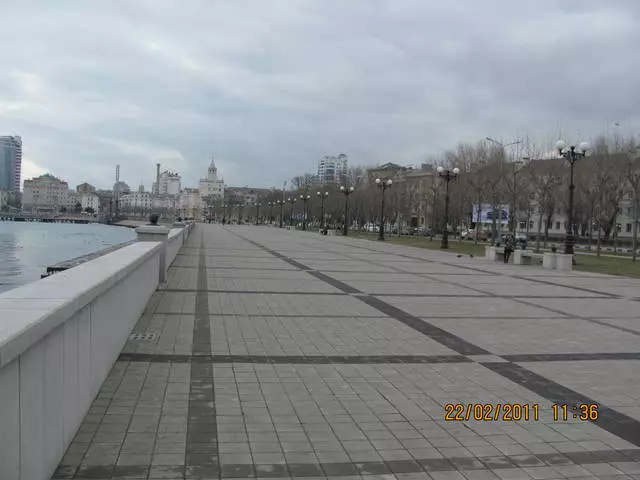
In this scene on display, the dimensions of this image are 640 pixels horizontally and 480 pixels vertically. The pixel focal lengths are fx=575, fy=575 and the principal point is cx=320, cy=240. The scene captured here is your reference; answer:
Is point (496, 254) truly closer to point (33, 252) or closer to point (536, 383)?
point (536, 383)

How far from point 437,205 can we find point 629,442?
5475cm

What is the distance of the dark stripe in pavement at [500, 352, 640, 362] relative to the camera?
741 cm

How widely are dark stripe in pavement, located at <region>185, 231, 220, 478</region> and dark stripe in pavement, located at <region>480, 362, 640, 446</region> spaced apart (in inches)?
130

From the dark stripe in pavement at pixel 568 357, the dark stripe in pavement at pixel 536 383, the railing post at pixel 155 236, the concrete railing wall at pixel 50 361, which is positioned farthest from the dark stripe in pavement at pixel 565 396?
the railing post at pixel 155 236

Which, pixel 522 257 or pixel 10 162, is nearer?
pixel 522 257

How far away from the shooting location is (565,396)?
585 cm

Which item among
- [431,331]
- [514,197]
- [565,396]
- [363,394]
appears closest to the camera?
[363,394]

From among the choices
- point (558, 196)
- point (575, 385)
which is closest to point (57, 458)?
point (575, 385)

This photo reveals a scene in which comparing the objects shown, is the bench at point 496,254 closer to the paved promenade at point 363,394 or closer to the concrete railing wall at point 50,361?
the paved promenade at point 363,394

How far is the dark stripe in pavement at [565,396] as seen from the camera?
4.93m
